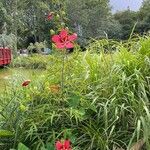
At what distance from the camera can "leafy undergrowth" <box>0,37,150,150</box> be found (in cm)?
314

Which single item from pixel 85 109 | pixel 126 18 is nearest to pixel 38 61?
pixel 85 109

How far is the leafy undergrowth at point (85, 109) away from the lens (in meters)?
3.14

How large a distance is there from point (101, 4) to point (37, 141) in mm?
49534

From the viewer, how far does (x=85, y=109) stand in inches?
129

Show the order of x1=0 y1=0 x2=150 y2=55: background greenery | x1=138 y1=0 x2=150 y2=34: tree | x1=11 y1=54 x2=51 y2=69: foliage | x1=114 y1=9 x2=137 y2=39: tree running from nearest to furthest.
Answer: x1=11 y1=54 x2=51 y2=69: foliage, x1=0 y1=0 x2=150 y2=55: background greenery, x1=138 y1=0 x2=150 y2=34: tree, x1=114 y1=9 x2=137 y2=39: tree

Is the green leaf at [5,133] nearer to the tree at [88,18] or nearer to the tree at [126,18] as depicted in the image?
the tree at [88,18]

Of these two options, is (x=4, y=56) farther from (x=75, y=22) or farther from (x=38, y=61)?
(x=75, y=22)

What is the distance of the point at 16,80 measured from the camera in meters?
3.98

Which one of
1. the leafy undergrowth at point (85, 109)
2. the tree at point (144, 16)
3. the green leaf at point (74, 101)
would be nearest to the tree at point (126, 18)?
the tree at point (144, 16)

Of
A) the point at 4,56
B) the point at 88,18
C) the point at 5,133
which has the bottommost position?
the point at 4,56

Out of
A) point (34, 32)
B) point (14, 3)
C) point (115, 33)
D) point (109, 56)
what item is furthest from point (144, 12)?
point (109, 56)

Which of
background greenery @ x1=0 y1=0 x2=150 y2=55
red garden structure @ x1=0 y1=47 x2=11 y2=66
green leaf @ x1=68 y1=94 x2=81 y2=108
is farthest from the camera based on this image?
background greenery @ x1=0 y1=0 x2=150 y2=55

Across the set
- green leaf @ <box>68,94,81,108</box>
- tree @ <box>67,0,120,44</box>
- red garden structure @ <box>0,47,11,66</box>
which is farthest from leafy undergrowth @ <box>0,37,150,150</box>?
tree @ <box>67,0,120,44</box>

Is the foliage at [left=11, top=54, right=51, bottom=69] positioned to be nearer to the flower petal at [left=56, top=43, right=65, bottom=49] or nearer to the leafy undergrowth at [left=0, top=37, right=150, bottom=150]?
the leafy undergrowth at [left=0, top=37, right=150, bottom=150]
